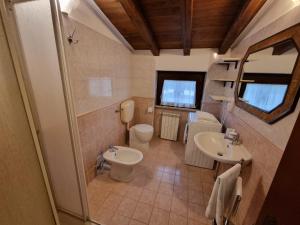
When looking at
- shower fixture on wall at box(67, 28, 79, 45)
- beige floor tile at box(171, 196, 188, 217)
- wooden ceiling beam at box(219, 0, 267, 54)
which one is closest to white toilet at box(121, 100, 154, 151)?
beige floor tile at box(171, 196, 188, 217)

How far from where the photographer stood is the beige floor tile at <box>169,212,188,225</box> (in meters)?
1.32

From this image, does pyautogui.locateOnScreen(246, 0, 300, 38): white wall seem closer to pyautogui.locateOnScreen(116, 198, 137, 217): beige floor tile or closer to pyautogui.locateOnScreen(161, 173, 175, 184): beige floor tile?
pyautogui.locateOnScreen(161, 173, 175, 184): beige floor tile

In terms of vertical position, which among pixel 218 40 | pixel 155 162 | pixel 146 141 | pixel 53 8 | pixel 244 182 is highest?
A: pixel 218 40

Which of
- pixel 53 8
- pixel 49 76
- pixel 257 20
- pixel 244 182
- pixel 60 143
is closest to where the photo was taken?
pixel 53 8

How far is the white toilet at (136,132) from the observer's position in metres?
2.39

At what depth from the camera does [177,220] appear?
1.34 meters

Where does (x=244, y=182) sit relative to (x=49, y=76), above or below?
below

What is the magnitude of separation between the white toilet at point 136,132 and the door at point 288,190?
6.50ft

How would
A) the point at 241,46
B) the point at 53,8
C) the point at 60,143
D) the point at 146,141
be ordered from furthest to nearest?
the point at 146,141 < the point at 241,46 < the point at 60,143 < the point at 53,8

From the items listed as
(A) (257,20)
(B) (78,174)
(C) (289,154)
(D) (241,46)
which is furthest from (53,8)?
(D) (241,46)

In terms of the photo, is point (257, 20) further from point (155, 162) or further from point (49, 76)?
point (155, 162)

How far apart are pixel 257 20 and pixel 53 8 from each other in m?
Result: 1.92

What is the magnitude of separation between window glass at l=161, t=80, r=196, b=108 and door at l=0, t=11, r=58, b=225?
2369mm

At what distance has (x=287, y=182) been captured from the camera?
432 mm
